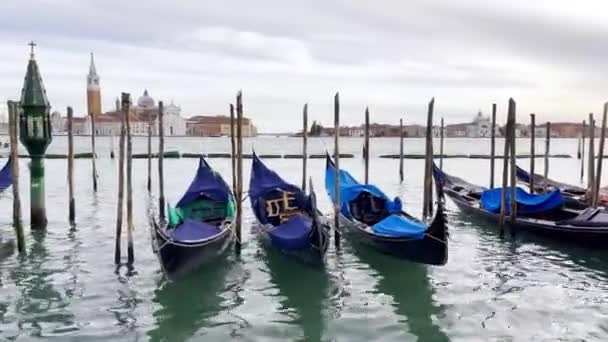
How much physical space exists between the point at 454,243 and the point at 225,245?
396cm

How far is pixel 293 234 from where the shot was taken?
7.77m

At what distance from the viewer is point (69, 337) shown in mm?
5340

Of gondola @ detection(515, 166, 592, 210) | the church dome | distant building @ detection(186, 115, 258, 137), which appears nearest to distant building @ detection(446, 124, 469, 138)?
distant building @ detection(186, 115, 258, 137)

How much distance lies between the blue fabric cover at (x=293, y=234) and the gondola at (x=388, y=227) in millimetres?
968

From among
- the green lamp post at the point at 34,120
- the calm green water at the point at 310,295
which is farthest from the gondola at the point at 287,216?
the green lamp post at the point at 34,120

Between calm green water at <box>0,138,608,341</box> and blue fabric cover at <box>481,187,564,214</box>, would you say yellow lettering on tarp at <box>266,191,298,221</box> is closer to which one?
calm green water at <box>0,138,608,341</box>

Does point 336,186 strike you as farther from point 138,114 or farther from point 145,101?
point 145,101

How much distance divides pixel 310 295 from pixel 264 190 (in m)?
3.24

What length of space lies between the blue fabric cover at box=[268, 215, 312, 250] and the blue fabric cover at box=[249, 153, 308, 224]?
1.10 meters

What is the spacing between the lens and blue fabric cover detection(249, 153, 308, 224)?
9.43 m

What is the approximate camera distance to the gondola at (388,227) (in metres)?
6.94

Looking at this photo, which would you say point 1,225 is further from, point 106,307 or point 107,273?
point 106,307

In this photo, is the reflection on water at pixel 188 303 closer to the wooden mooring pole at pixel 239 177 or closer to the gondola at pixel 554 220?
the wooden mooring pole at pixel 239 177

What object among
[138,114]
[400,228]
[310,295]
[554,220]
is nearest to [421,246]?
[400,228]
